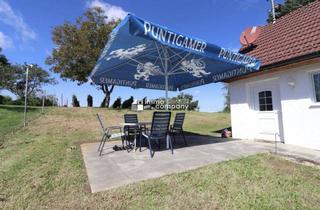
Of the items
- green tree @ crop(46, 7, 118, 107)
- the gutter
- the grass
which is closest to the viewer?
the grass

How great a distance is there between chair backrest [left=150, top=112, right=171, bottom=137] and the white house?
13.0 feet

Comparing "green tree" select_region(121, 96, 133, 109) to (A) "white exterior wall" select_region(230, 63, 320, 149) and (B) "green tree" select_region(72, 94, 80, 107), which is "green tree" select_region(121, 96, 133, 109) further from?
(A) "white exterior wall" select_region(230, 63, 320, 149)

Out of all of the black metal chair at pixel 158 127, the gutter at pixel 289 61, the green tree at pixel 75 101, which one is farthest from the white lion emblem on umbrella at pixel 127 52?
the green tree at pixel 75 101

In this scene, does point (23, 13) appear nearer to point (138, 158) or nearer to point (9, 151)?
point (9, 151)

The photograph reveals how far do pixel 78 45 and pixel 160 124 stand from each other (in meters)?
19.0

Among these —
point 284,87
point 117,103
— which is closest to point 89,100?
point 117,103

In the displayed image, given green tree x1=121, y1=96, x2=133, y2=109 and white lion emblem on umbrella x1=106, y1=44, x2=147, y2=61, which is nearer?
white lion emblem on umbrella x1=106, y1=44, x2=147, y2=61

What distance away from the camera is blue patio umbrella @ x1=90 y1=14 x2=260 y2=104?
3849mm

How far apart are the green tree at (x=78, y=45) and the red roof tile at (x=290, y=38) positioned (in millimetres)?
16354

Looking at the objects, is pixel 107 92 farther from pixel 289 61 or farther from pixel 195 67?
pixel 289 61

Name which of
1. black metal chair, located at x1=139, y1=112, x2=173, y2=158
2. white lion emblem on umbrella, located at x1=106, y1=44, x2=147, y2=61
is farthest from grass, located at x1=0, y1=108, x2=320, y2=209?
white lion emblem on umbrella, located at x1=106, y1=44, x2=147, y2=61

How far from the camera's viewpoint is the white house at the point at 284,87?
5.73m

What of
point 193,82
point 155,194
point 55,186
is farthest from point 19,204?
point 193,82

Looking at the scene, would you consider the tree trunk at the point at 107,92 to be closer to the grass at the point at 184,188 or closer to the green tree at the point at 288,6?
the green tree at the point at 288,6
